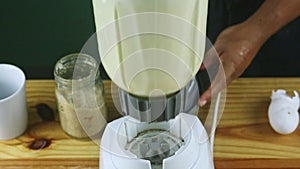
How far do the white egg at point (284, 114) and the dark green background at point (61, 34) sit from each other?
267mm

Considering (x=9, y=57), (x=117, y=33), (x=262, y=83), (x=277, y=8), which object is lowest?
(x=9, y=57)

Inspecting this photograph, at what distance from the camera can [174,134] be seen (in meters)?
0.80

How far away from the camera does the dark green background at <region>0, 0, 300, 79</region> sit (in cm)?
119

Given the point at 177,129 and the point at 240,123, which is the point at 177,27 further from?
the point at 240,123

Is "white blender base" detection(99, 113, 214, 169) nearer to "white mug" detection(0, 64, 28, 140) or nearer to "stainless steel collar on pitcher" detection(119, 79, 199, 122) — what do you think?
"stainless steel collar on pitcher" detection(119, 79, 199, 122)

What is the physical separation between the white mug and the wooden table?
0.02m

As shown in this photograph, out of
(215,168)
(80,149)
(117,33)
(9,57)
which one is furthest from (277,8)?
(9,57)

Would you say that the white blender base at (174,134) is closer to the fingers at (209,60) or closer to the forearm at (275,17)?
the fingers at (209,60)

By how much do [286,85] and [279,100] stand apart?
8 cm

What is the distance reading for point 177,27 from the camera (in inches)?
21.7

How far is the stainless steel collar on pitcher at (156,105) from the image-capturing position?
62 cm

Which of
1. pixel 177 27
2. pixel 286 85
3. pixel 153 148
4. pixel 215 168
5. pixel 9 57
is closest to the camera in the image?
pixel 177 27

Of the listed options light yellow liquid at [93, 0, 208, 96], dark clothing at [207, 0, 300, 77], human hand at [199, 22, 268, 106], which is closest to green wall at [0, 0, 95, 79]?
dark clothing at [207, 0, 300, 77]

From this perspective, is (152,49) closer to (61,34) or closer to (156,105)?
(156,105)
